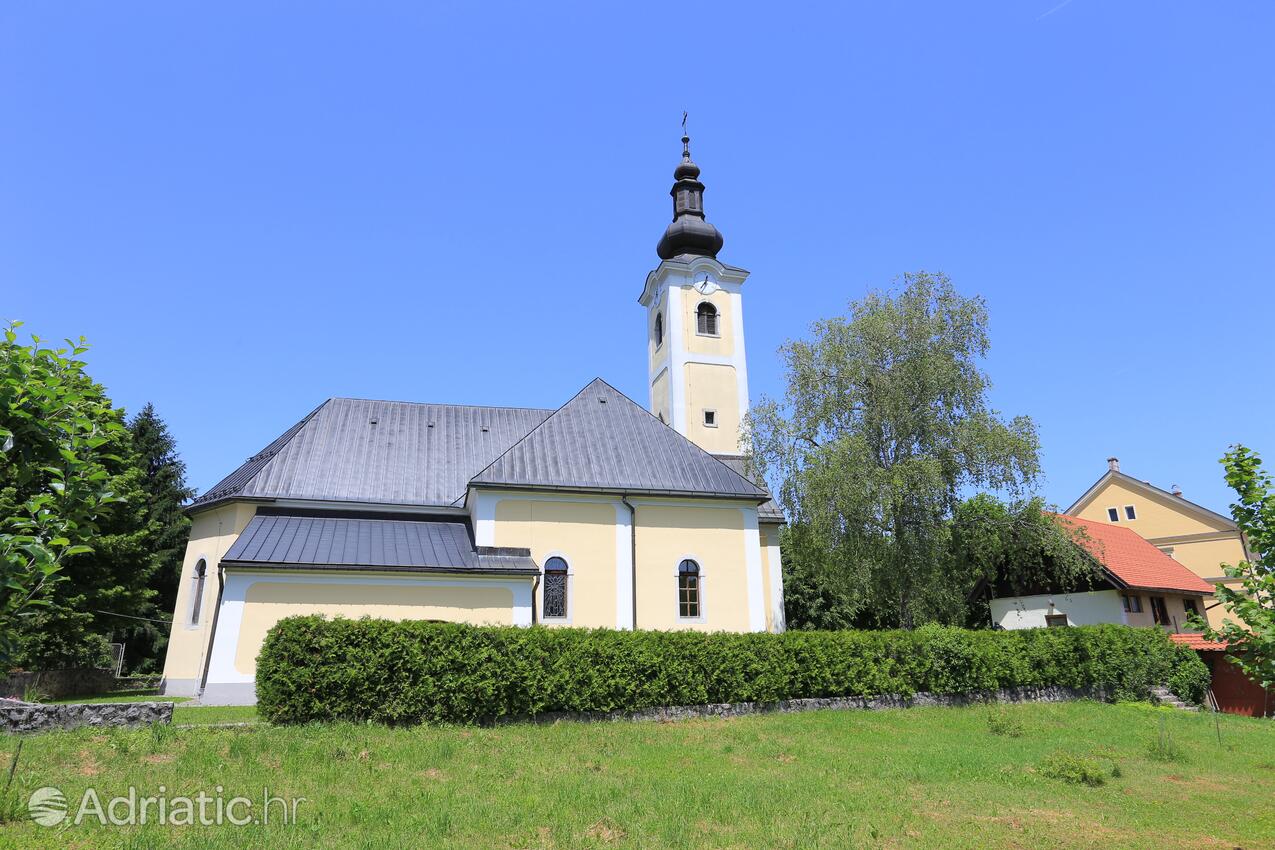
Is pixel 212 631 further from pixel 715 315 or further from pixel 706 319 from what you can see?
pixel 715 315

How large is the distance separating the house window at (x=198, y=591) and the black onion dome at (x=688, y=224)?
795 inches

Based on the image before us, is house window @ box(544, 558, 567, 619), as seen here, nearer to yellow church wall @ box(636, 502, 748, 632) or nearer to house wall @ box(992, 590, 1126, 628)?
yellow church wall @ box(636, 502, 748, 632)

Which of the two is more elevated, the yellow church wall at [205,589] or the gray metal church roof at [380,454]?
the gray metal church roof at [380,454]

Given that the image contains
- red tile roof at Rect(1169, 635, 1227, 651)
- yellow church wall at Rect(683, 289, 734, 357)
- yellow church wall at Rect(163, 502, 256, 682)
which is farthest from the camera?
yellow church wall at Rect(683, 289, 734, 357)

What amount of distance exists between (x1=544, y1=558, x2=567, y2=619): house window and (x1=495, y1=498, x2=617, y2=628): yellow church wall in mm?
171

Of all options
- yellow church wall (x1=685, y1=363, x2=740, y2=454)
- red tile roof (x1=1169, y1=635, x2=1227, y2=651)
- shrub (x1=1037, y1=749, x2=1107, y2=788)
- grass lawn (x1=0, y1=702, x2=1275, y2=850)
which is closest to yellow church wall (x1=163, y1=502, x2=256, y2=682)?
grass lawn (x1=0, y1=702, x2=1275, y2=850)

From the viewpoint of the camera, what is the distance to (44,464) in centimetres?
411

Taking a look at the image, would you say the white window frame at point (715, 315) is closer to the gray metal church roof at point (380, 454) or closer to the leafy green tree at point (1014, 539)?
the gray metal church roof at point (380, 454)

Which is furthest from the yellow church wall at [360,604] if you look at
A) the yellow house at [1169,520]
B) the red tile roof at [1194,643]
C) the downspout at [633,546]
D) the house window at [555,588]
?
the yellow house at [1169,520]

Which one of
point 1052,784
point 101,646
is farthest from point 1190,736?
point 101,646

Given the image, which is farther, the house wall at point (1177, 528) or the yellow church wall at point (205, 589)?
the house wall at point (1177, 528)

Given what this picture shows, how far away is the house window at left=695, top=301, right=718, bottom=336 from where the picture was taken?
29.8 m

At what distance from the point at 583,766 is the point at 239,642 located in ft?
36.5

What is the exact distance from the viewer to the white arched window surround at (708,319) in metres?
29.8
